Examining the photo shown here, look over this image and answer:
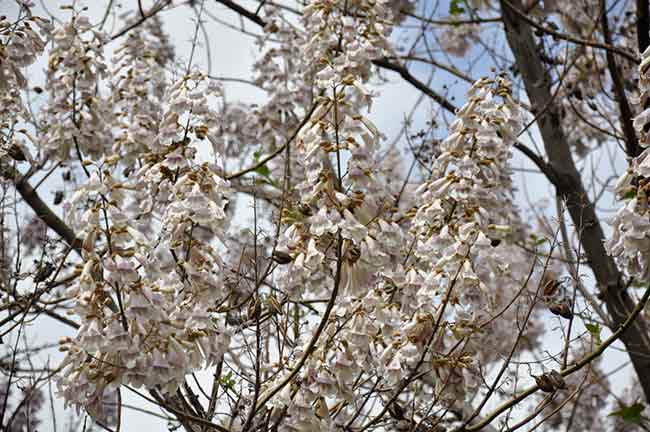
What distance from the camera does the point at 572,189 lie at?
572 centimetres

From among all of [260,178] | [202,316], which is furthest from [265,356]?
[260,178]

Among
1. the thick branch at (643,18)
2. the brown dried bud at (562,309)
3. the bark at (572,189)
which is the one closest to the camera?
the brown dried bud at (562,309)

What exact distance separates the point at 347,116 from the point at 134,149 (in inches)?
69.9

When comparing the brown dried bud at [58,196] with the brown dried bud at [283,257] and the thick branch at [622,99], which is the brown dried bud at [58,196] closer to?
the brown dried bud at [283,257]

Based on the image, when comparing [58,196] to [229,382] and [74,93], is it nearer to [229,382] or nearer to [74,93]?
[74,93]

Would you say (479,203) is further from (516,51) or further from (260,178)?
(516,51)

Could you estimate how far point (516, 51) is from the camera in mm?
6301

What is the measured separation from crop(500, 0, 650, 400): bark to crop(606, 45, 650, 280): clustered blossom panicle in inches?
86.6

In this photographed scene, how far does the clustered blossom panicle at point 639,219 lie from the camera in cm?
237

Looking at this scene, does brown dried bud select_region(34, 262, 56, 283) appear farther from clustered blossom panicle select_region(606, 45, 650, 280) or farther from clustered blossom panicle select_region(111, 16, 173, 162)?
clustered blossom panicle select_region(606, 45, 650, 280)

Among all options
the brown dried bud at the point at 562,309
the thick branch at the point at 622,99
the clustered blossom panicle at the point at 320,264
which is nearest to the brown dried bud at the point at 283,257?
the clustered blossom panicle at the point at 320,264

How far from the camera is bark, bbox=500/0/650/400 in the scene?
16.7 ft

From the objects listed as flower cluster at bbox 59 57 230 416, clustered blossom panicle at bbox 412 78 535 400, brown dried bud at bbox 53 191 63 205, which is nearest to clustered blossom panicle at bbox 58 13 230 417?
flower cluster at bbox 59 57 230 416

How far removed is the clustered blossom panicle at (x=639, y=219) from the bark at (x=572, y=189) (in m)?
2.20
